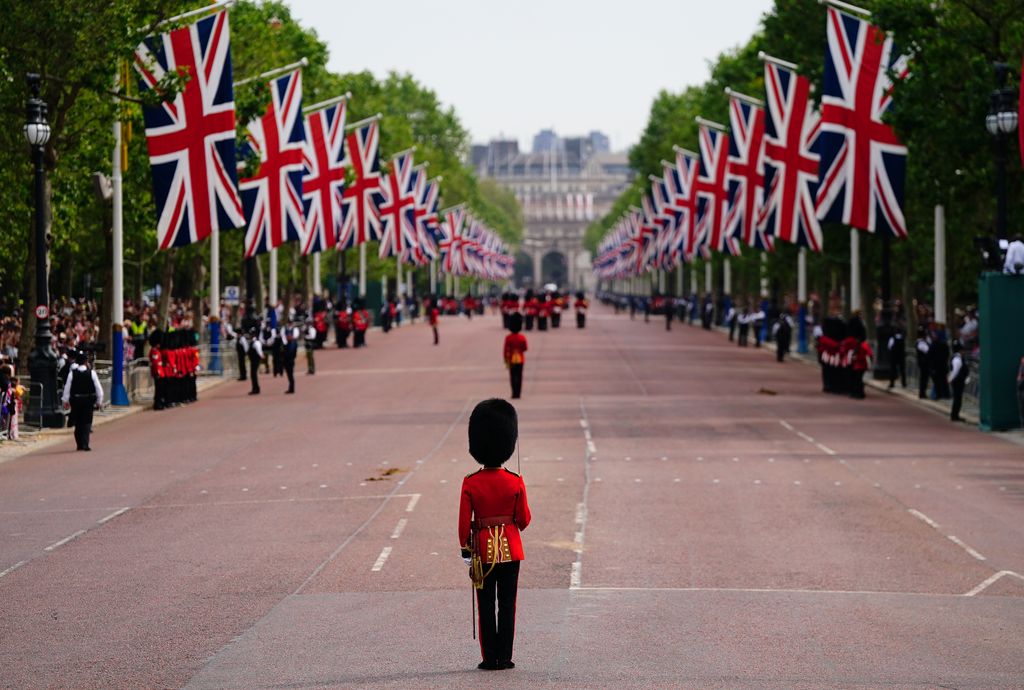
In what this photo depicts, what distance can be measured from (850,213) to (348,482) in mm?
18167

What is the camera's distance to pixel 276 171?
4672 centimetres

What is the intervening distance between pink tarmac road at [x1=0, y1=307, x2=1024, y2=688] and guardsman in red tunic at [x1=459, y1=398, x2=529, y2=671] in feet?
1.24

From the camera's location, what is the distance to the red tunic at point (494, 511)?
1103 centimetres

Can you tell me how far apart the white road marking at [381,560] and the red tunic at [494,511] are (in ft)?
15.4

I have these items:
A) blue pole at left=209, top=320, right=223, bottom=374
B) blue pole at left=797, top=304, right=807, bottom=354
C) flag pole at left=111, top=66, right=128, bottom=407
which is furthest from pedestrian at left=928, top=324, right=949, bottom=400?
blue pole at left=797, top=304, right=807, bottom=354

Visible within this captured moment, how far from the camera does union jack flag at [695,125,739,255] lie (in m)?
64.2

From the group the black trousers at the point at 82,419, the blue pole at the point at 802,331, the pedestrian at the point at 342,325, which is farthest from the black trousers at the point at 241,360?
the blue pole at the point at 802,331

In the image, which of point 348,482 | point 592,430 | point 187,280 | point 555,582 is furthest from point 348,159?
point 555,582

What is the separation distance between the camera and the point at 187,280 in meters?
80.8

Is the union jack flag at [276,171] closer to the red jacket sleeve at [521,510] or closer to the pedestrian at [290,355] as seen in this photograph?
the pedestrian at [290,355]

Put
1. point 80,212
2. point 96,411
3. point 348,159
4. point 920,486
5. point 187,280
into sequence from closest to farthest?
point 920,486
point 96,411
point 80,212
point 348,159
point 187,280

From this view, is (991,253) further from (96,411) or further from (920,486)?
(96,411)

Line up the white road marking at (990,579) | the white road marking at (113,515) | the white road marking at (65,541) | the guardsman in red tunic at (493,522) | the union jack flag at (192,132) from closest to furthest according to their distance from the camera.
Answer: the guardsman in red tunic at (493,522)
the white road marking at (990,579)
the white road marking at (65,541)
the white road marking at (113,515)
the union jack flag at (192,132)

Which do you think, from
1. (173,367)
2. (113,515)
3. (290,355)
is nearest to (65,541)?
(113,515)
